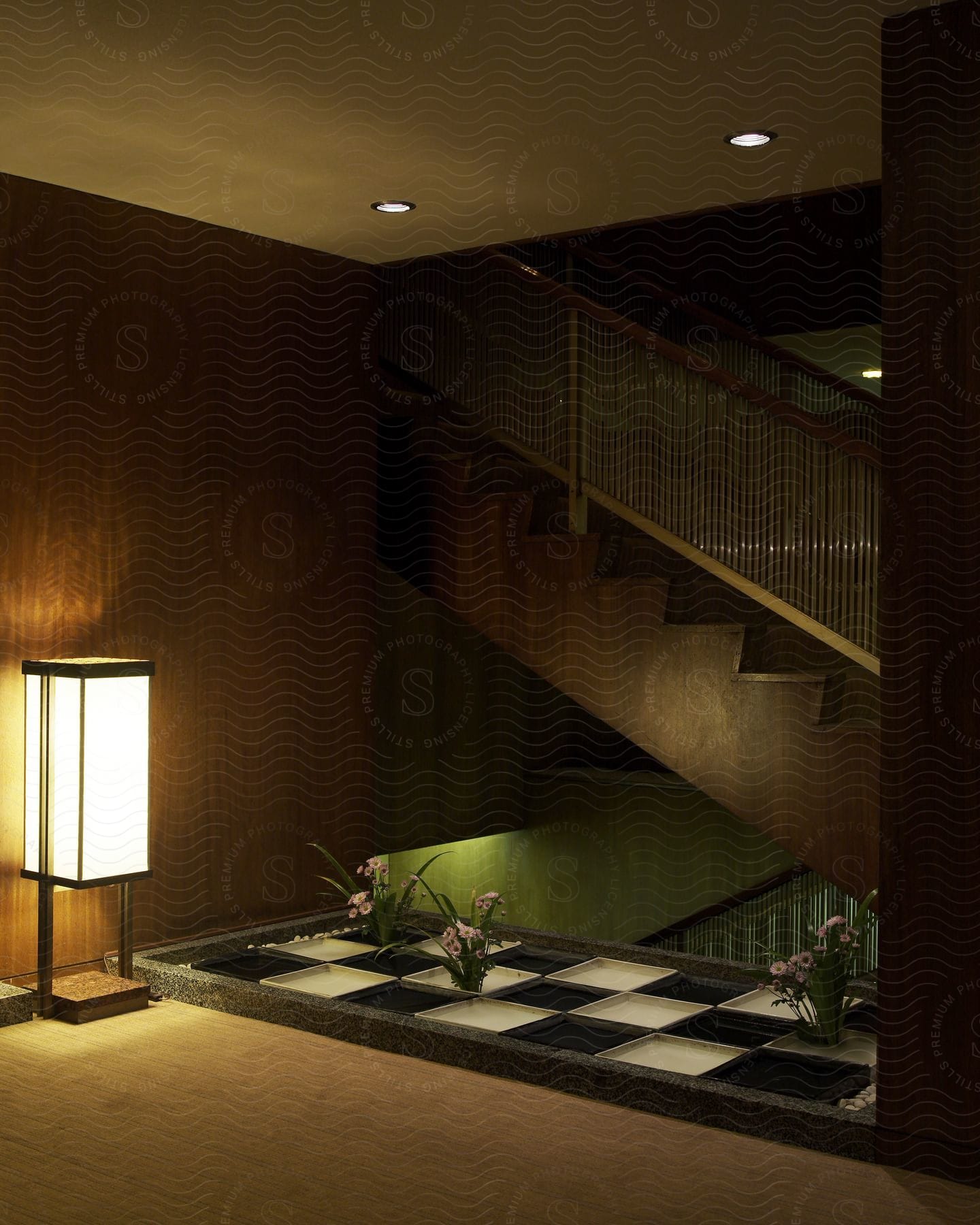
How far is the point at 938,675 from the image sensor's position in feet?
10.4

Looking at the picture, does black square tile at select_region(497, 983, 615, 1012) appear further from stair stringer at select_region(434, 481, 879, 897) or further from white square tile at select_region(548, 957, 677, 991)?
stair stringer at select_region(434, 481, 879, 897)

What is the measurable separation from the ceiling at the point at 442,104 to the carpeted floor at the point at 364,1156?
8.72ft

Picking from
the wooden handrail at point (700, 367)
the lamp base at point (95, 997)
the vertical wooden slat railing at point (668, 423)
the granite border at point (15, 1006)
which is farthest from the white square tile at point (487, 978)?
the wooden handrail at point (700, 367)

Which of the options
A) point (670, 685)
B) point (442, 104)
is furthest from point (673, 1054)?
point (442, 104)

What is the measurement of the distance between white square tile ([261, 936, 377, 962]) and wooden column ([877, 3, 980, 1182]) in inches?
85.0

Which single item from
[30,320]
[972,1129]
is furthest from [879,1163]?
[30,320]

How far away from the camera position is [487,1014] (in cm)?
418

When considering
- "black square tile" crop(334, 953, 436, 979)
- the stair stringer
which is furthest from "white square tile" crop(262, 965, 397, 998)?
the stair stringer

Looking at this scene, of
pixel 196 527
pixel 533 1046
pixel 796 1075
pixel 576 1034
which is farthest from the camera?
pixel 196 527

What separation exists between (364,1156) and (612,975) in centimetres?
154

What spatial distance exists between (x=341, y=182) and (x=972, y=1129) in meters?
3.32

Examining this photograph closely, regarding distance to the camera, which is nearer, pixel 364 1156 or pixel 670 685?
pixel 364 1156

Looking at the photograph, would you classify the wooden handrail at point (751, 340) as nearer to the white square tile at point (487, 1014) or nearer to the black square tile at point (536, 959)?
the black square tile at point (536, 959)

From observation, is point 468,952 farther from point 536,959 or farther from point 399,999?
point 536,959
